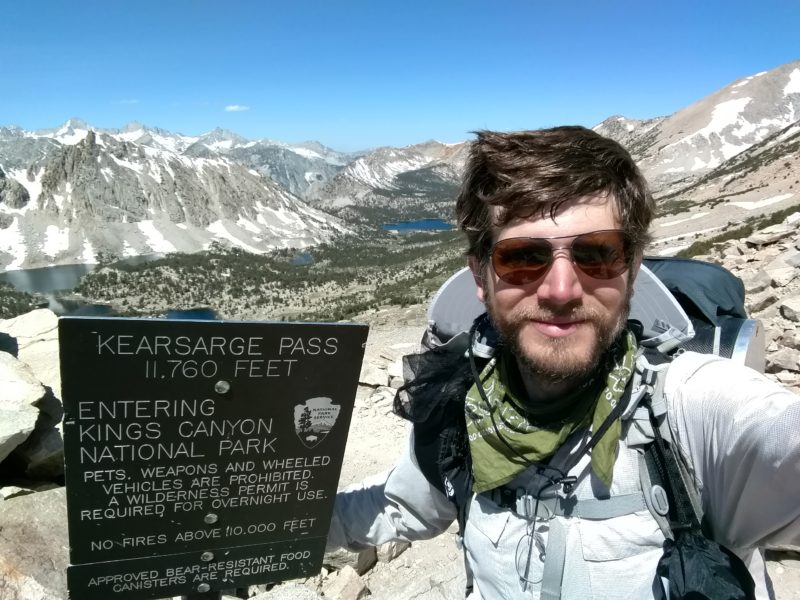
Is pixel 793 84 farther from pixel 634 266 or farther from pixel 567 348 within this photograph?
pixel 567 348

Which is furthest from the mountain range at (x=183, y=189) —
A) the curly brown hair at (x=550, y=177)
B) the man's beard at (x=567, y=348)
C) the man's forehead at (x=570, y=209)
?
the man's beard at (x=567, y=348)

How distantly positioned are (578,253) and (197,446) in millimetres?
1781

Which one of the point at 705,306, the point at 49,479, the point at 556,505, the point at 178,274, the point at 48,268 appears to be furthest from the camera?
the point at 48,268

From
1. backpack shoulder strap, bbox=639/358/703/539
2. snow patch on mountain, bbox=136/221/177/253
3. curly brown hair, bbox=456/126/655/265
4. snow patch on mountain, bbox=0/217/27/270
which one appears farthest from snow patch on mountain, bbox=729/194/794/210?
snow patch on mountain, bbox=0/217/27/270

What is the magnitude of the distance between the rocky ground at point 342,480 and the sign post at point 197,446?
1.81 metres

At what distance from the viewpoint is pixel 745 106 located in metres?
136

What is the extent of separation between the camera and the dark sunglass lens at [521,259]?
2.13 m

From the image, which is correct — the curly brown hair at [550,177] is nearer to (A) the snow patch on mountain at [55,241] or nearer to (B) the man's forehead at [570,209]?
(B) the man's forehead at [570,209]

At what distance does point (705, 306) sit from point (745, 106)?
548ft

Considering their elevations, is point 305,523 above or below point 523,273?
below

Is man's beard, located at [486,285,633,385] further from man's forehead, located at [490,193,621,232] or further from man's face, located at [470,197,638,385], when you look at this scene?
man's forehead, located at [490,193,621,232]

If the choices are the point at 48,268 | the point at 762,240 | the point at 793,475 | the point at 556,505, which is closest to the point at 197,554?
the point at 556,505

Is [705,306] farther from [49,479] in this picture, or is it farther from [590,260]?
[49,479]

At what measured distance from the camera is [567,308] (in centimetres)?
211
